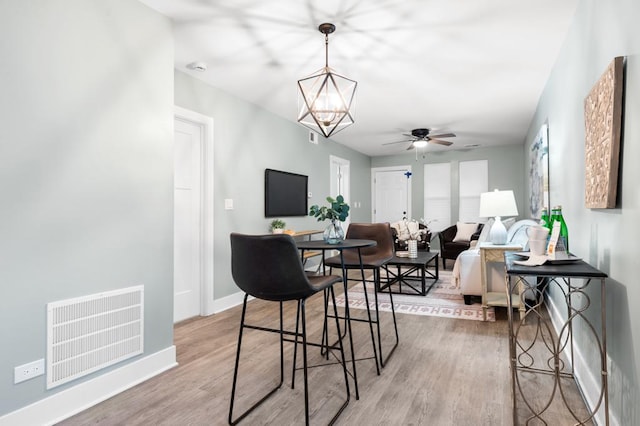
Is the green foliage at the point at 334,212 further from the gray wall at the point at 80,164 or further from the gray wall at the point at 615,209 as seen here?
the gray wall at the point at 615,209

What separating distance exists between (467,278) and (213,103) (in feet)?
11.0

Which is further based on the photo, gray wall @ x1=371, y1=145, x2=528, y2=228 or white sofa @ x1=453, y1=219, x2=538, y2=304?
gray wall @ x1=371, y1=145, x2=528, y2=228

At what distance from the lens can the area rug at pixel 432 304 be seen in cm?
378

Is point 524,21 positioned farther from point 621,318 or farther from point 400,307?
point 400,307

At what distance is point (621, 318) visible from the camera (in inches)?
61.6

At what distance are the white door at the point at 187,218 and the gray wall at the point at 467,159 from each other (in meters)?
5.90

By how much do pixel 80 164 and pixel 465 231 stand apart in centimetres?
677

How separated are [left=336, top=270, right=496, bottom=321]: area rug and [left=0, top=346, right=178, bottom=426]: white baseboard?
7.08ft

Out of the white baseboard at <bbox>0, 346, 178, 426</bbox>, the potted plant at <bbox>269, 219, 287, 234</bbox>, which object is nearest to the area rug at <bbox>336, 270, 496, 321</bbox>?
the potted plant at <bbox>269, 219, 287, 234</bbox>

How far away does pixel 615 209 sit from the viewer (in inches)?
64.6

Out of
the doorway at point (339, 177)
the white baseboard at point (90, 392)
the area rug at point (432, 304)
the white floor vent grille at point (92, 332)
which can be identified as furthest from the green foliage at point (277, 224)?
the white floor vent grille at point (92, 332)

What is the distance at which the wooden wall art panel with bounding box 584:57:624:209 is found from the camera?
4.99ft

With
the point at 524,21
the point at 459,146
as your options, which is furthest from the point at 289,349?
the point at 459,146

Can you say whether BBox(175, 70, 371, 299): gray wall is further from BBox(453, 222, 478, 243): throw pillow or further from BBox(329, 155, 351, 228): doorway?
BBox(453, 222, 478, 243): throw pillow
